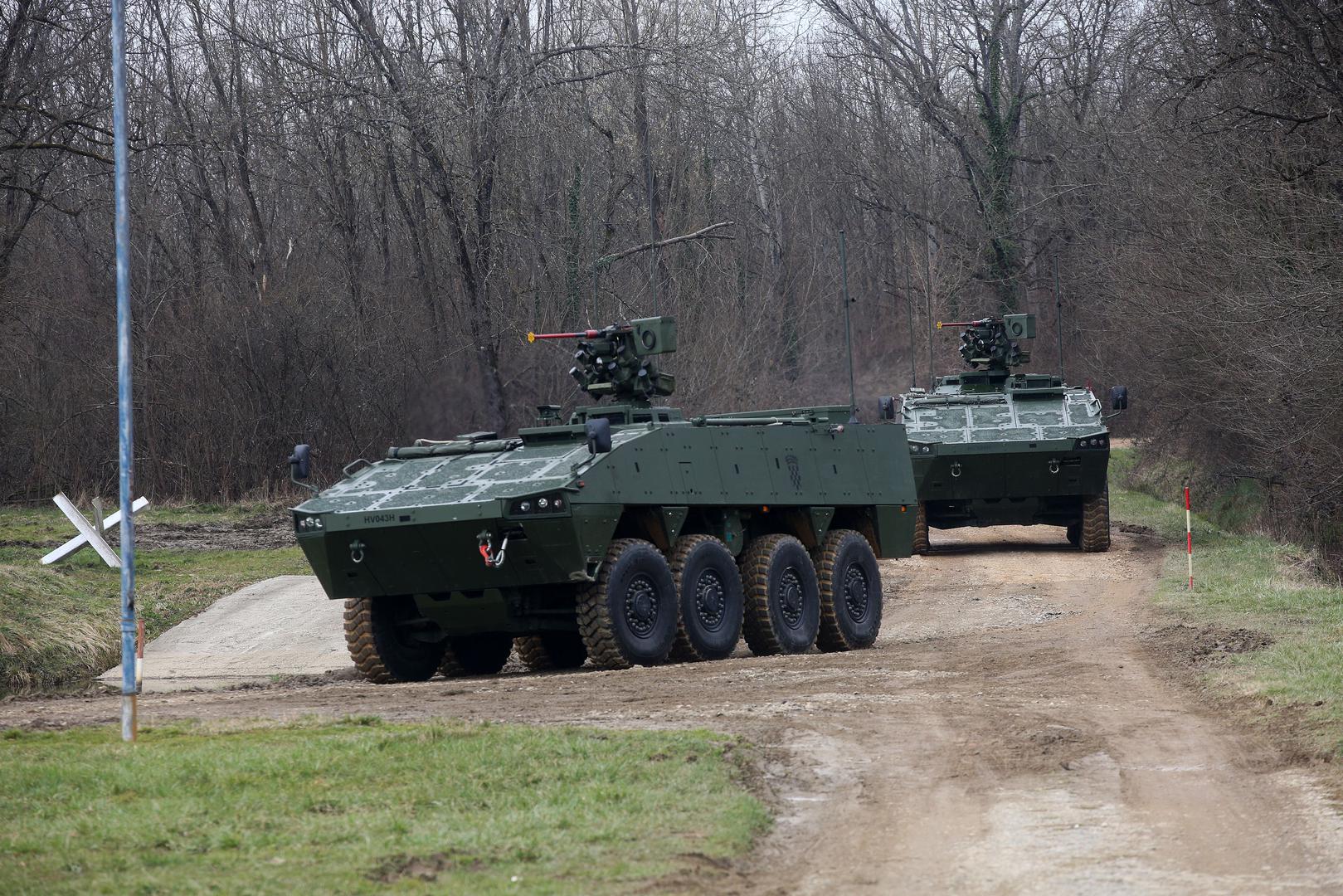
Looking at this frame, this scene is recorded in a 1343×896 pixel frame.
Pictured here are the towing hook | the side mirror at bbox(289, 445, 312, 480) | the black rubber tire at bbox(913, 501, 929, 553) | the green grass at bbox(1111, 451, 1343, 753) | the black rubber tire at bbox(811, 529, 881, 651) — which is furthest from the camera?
the black rubber tire at bbox(913, 501, 929, 553)

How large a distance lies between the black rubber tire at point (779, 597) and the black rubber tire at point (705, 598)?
0.33 meters

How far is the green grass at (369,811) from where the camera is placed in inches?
258

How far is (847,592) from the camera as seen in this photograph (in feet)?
54.5

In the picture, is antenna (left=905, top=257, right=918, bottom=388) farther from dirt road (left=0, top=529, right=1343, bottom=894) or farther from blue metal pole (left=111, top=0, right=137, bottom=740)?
blue metal pole (left=111, top=0, right=137, bottom=740)

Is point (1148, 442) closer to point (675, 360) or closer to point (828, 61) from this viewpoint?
point (675, 360)

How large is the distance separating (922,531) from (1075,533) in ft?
6.72

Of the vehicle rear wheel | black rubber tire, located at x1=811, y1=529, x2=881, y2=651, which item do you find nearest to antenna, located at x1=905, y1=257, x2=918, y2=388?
the vehicle rear wheel

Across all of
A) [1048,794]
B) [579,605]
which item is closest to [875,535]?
[579,605]

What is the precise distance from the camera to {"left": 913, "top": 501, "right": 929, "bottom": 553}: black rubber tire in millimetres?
24609

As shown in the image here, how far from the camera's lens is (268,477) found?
27.8m

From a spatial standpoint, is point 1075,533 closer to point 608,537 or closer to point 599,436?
point 608,537

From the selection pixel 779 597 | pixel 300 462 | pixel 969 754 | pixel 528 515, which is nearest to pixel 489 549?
pixel 528 515

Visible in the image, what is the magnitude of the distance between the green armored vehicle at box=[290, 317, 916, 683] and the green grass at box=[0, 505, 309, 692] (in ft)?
10.4

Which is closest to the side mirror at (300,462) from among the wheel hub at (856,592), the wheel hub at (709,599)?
the wheel hub at (709,599)
